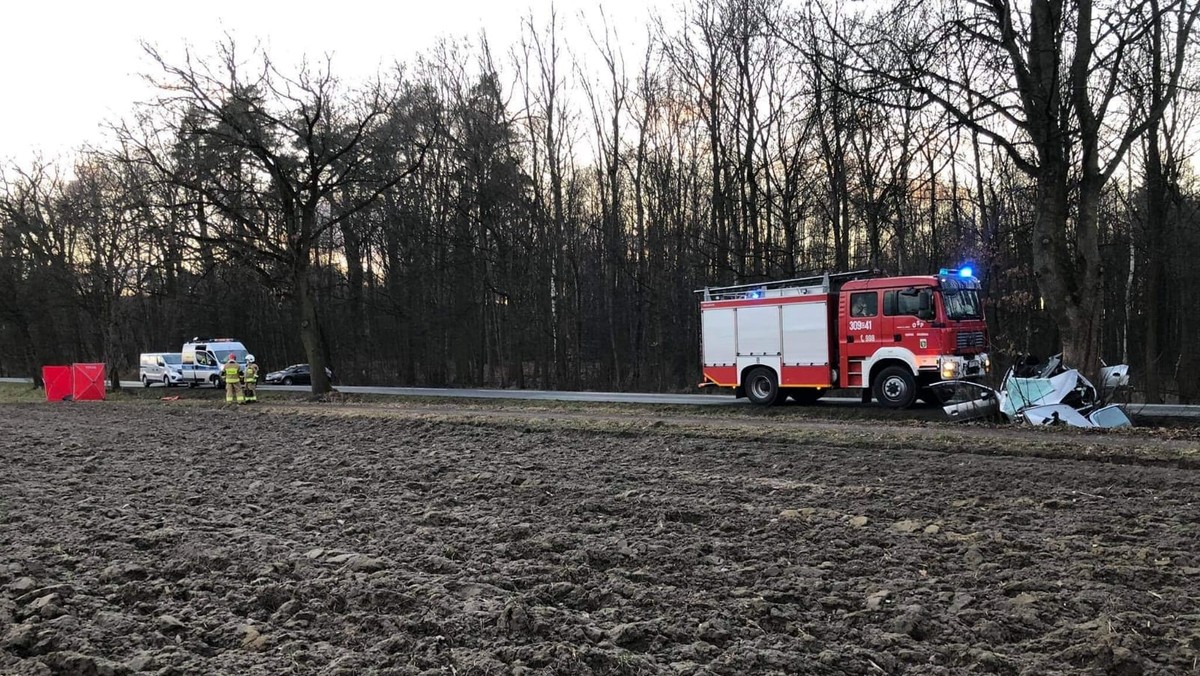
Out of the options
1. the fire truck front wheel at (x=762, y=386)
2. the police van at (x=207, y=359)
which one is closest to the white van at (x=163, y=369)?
the police van at (x=207, y=359)

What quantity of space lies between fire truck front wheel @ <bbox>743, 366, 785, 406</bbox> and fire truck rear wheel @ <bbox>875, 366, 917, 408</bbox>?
8.13ft

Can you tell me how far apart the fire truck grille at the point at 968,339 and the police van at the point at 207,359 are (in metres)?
31.9

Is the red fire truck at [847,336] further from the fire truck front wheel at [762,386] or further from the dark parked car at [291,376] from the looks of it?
the dark parked car at [291,376]

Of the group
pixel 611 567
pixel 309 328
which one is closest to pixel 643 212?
pixel 309 328

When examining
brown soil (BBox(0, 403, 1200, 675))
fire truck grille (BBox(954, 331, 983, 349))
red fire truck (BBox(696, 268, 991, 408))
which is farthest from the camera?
red fire truck (BBox(696, 268, 991, 408))

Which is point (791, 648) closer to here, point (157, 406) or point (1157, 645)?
point (1157, 645)

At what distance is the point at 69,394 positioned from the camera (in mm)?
29703

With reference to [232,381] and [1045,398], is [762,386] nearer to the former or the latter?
[1045,398]

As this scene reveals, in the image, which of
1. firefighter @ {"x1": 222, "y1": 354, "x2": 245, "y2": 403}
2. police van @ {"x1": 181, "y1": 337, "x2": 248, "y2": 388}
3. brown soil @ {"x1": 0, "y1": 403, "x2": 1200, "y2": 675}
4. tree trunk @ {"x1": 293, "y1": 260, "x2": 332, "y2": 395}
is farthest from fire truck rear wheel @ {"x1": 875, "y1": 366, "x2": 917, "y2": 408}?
police van @ {"x1": 181, "y1": 337, "x2": 248, "y2": 388}

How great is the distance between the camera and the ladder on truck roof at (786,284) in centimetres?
1792

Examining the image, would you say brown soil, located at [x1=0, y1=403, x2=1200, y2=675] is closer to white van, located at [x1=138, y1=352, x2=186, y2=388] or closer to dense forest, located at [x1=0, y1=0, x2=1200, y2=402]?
dense forest, located at [x1=0, y1=0, x2=1200, y2=402]

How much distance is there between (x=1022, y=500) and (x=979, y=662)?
436 centimetres

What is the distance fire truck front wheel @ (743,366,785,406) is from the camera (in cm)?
1881

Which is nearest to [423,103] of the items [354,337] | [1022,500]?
[354,337]
